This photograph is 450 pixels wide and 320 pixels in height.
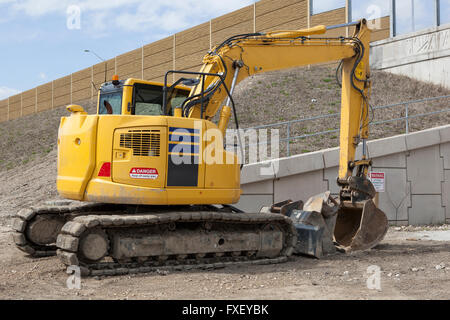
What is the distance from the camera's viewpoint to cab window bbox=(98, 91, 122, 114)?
326 inches

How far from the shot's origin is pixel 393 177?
516 inches

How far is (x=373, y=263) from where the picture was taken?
784 centimetres

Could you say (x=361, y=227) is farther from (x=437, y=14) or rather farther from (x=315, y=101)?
(x=437, y=14)

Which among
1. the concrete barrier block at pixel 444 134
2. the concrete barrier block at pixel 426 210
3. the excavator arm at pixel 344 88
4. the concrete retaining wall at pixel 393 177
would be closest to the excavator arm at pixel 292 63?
the excavator arm at pixel 344 88

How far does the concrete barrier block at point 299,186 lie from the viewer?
11.9 meters

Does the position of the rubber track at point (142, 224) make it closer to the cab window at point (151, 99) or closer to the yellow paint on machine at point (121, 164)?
the yellow paint on machine at point (121, 164)

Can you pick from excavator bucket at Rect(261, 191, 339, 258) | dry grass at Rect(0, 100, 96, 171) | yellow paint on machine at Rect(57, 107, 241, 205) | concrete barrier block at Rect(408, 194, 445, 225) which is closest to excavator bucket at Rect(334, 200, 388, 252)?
excavator bucket at Rect(261, 191, 339, 258)

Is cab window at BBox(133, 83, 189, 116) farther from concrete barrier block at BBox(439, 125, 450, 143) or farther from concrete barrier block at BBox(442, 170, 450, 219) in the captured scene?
concrete barrier block at BBox(442, 170, 450, 219)

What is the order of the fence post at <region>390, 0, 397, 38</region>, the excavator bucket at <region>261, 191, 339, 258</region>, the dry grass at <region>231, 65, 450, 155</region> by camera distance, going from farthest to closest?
the fence post at <region>390, 0, 397, 38</region>
the dry grass at <region>231, 65, 450, 155</region>
the excavator bucket at <region>261, 191, 339, 258</region>

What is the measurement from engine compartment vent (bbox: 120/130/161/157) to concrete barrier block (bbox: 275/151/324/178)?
5.07 m

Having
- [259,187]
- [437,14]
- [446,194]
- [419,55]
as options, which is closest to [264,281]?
[259,187]

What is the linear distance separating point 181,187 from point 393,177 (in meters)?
7.57
